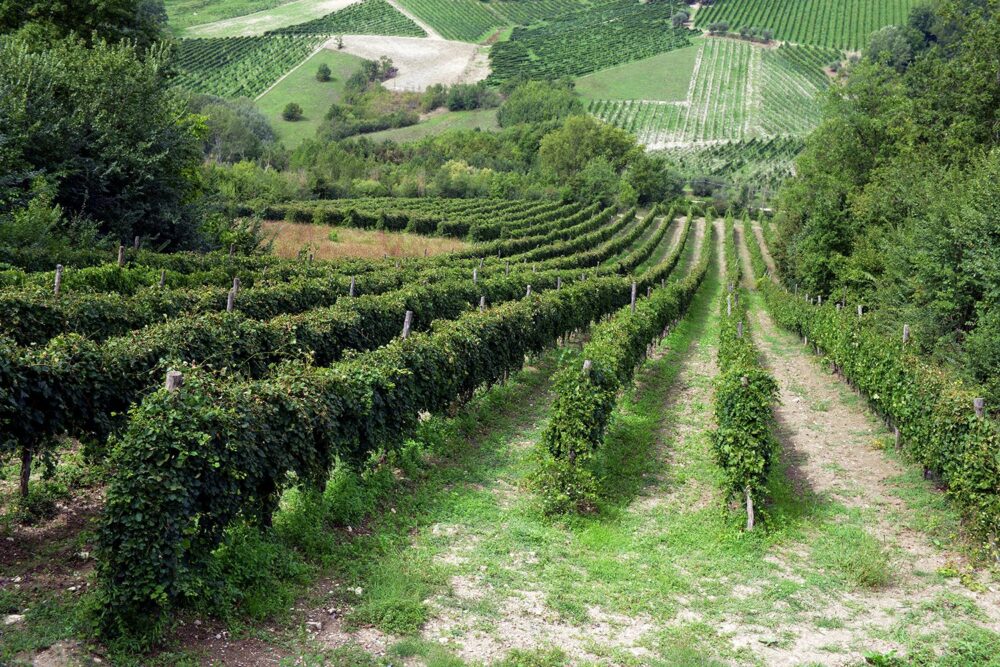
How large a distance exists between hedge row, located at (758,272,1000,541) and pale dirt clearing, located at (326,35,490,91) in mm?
160419

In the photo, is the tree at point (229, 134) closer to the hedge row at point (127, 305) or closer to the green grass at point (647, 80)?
the hedge row at point (127, 305)

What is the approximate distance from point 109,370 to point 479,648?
646cm

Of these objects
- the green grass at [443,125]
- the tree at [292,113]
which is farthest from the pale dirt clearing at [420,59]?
the tree at [292,113]

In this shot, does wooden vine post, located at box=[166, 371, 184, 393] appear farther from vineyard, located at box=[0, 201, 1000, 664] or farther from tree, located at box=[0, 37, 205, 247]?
tree, located at box=[0, 37, 205, 247]

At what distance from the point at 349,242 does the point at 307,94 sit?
11032 centimetres

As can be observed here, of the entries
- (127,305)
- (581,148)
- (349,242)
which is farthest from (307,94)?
(127,305)

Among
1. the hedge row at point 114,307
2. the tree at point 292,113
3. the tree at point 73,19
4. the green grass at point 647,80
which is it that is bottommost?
the hedge row at point 114,307

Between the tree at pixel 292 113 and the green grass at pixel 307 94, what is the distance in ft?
2.97

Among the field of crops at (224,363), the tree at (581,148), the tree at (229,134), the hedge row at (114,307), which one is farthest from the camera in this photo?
the tree at (581,148)

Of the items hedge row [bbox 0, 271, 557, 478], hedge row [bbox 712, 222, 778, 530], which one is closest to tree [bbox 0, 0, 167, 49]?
hedge row [bbox 0, 271, 557, 478]

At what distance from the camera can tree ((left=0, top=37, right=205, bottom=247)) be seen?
A: 90.0 ft

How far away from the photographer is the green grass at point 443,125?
142250mm

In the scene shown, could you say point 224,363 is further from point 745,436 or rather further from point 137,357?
point 745,436

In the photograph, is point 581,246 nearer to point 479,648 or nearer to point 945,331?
point 945,331
